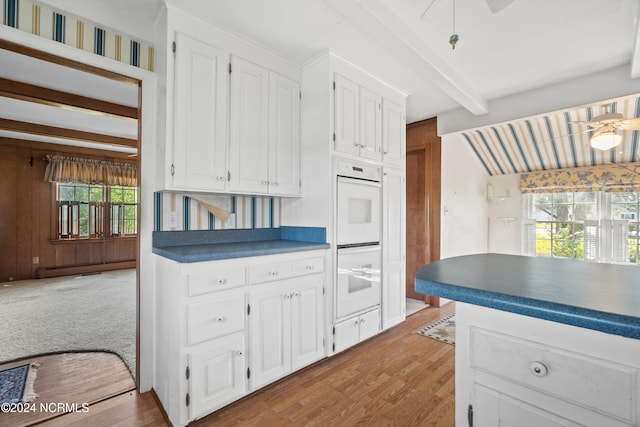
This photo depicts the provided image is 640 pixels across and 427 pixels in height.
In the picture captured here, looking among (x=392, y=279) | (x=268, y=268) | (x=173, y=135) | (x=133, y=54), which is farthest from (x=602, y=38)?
(x=133, y=54)

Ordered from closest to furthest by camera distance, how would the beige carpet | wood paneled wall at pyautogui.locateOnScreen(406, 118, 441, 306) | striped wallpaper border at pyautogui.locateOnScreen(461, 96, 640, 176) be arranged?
the beige carpet < striped wallpaper border at pyautogui.locateOnScreen(461, 96, 640, 176) < wood paneled wall at pyautogui.locateOnScreen(406, 118, 441, 306)

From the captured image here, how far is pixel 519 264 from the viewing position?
4.20ft

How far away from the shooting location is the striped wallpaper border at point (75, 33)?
5.42 ft

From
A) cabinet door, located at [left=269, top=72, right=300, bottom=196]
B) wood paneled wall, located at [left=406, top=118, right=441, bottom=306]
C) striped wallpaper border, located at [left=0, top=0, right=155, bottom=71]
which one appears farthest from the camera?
wood paneled wall, located at [left=406, top=118, right=441, bottom=306]

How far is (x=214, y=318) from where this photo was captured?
1.75 m

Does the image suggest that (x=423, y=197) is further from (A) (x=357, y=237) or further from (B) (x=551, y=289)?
(B) (x=551, y=289)

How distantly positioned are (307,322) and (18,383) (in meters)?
2.15

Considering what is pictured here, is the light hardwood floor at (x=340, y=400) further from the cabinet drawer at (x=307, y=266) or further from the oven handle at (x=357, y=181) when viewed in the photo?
the oven handle at (x=357, y=181)

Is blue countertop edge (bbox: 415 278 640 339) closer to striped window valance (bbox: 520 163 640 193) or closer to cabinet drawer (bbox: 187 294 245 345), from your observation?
cabinet drawer (bbox: 187 294 245 345)

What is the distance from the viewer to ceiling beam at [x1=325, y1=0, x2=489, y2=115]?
1869 millimetres

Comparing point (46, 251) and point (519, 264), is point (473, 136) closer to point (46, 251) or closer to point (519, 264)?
point (519, 264)

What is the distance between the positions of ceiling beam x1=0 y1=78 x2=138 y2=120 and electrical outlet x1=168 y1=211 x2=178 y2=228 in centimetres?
189

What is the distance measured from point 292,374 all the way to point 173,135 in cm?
194

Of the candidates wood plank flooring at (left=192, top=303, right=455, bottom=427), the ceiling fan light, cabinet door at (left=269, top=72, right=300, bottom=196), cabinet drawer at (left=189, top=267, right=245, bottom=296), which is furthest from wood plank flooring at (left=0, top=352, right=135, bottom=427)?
the ceiling fan light
